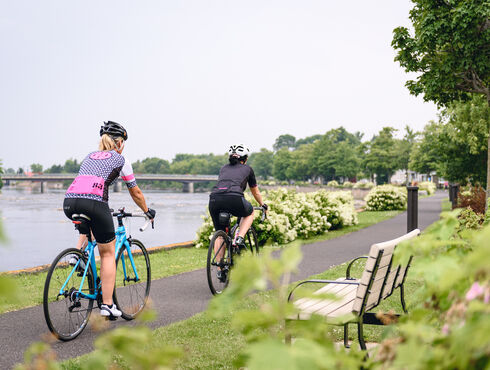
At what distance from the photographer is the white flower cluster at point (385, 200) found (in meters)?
26.2

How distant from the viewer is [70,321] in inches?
186

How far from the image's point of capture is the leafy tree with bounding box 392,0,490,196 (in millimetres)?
11773

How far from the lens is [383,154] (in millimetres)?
73062

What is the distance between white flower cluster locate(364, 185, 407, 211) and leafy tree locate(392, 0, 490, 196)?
12410 mm

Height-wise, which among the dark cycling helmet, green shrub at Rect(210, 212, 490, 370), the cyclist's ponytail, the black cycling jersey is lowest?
green shrub at Rect(210, 212, 490, 370)

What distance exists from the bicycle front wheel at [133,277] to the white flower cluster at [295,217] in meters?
6.01

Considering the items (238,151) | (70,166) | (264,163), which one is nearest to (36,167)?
(70,166)

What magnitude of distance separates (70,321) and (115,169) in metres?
1.41

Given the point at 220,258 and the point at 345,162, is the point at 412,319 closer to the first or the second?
the point at 220,258

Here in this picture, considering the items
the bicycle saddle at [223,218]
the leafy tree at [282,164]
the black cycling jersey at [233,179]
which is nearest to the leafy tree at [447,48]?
the black cycling jersey at [233,179]

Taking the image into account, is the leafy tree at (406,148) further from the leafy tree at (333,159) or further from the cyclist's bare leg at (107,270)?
the cyclist's bare leg at (107,270)

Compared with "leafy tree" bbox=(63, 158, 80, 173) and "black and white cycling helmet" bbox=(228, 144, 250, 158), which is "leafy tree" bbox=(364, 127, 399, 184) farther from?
"leafy tree" bbox=(63, 158, 80, 173)

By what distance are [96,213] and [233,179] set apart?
2.29 meters

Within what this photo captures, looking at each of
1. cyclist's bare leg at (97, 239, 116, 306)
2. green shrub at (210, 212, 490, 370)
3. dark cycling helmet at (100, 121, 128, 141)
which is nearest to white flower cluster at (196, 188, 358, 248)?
cyclist's bare leg at (97, 239, 116, 306)
